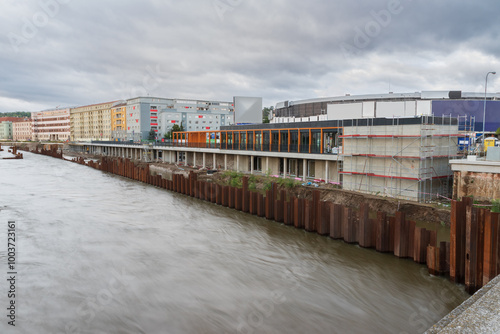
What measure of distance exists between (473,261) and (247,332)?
7.36 metres

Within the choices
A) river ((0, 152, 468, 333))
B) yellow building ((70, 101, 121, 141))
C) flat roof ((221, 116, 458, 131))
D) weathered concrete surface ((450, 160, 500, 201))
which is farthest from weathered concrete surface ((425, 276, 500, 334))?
yellow building ((70, 101, 121, 141))

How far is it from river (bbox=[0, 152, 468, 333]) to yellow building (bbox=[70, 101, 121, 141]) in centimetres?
11670

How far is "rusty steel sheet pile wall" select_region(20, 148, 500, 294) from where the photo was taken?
1102 cm

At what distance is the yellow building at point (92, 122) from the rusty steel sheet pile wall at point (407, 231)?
11866 cm

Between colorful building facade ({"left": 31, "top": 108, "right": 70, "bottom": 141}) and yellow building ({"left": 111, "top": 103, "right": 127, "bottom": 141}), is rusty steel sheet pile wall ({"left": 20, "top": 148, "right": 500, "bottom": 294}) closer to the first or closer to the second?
yellow building ({"left": 111, "top": 103, "right": 127, "bottom": 141})

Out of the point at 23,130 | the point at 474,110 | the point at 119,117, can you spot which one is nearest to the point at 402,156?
the point at 474,110

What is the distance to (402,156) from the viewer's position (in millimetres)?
22453

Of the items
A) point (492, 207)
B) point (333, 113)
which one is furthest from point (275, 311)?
point (333, 113)

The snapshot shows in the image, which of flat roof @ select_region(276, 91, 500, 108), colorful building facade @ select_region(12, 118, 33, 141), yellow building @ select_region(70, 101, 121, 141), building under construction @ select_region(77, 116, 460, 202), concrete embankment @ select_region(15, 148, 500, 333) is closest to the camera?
concrete embankment @ select_region(15, 148, 500, 333)

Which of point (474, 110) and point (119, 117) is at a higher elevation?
point (119, 117)

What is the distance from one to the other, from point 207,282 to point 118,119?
4736 inches

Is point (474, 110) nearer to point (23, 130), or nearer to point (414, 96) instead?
point (414, 96)

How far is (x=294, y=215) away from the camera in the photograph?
19297 mm

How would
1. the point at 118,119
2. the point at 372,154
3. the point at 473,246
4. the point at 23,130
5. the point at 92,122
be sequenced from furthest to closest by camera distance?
the point at 23,130
the point at 92,122
the point at 118,119
the point at 372,154
the point at 473,246
